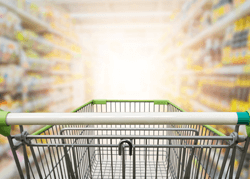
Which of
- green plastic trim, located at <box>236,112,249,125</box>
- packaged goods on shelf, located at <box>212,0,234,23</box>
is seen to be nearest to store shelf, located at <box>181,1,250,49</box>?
packaged goods on shelf, located at <box>212,0,234,23</box>

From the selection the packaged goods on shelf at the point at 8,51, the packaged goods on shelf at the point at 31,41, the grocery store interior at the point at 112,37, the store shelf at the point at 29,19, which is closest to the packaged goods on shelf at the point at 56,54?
the grocery store interior at the point at 112,37

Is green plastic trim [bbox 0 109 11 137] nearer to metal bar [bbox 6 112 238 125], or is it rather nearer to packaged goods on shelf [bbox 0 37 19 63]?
metal bar [bbox 6 112 238 125]

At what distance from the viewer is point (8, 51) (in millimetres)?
1633

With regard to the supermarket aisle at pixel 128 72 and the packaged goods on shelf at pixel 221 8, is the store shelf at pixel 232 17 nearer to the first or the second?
the packaged goods on shelf at pixel 221 8

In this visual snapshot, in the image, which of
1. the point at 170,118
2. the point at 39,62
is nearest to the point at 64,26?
the point at 39,62

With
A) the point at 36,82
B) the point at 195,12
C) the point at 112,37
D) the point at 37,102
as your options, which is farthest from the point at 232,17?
the point at 112,37

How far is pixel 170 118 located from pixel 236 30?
1495 millimetres

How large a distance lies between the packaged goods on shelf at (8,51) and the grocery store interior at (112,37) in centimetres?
1

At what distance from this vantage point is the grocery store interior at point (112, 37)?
1448 millimetres

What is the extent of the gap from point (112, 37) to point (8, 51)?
457 cm

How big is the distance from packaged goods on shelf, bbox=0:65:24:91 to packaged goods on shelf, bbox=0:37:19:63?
0.10 metres

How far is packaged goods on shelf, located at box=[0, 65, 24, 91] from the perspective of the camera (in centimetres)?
159

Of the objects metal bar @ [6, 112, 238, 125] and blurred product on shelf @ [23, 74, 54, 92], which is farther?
blurred product on shelf @ [23, 74, 54, 92]

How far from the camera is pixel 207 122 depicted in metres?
0.50
